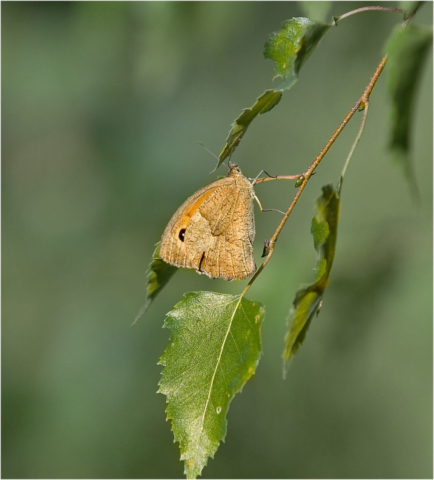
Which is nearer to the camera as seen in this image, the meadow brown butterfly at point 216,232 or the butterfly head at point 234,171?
the meadow brown butterfly at point 216,232

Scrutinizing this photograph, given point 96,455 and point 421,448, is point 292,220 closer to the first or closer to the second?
point 421,448

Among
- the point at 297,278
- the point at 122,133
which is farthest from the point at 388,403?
the point at 122,133

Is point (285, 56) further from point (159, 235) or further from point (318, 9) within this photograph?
point (159, 235)

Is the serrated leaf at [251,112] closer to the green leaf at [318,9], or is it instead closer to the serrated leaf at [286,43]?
the serrated leaf at [286,43]

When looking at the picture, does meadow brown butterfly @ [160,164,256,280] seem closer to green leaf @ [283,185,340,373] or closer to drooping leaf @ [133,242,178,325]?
drooping leaf @ [133,242,178,325]

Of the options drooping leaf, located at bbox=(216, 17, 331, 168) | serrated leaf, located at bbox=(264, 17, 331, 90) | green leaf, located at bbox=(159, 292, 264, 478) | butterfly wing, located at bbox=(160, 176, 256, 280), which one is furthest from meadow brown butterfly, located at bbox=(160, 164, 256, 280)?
serrated leaf, located at bbox=(264, 17, 331, 90)

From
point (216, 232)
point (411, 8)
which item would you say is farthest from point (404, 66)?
point (216, 232)

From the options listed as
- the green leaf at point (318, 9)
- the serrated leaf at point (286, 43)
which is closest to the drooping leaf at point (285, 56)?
the serrated leaf at point (286, 43)
